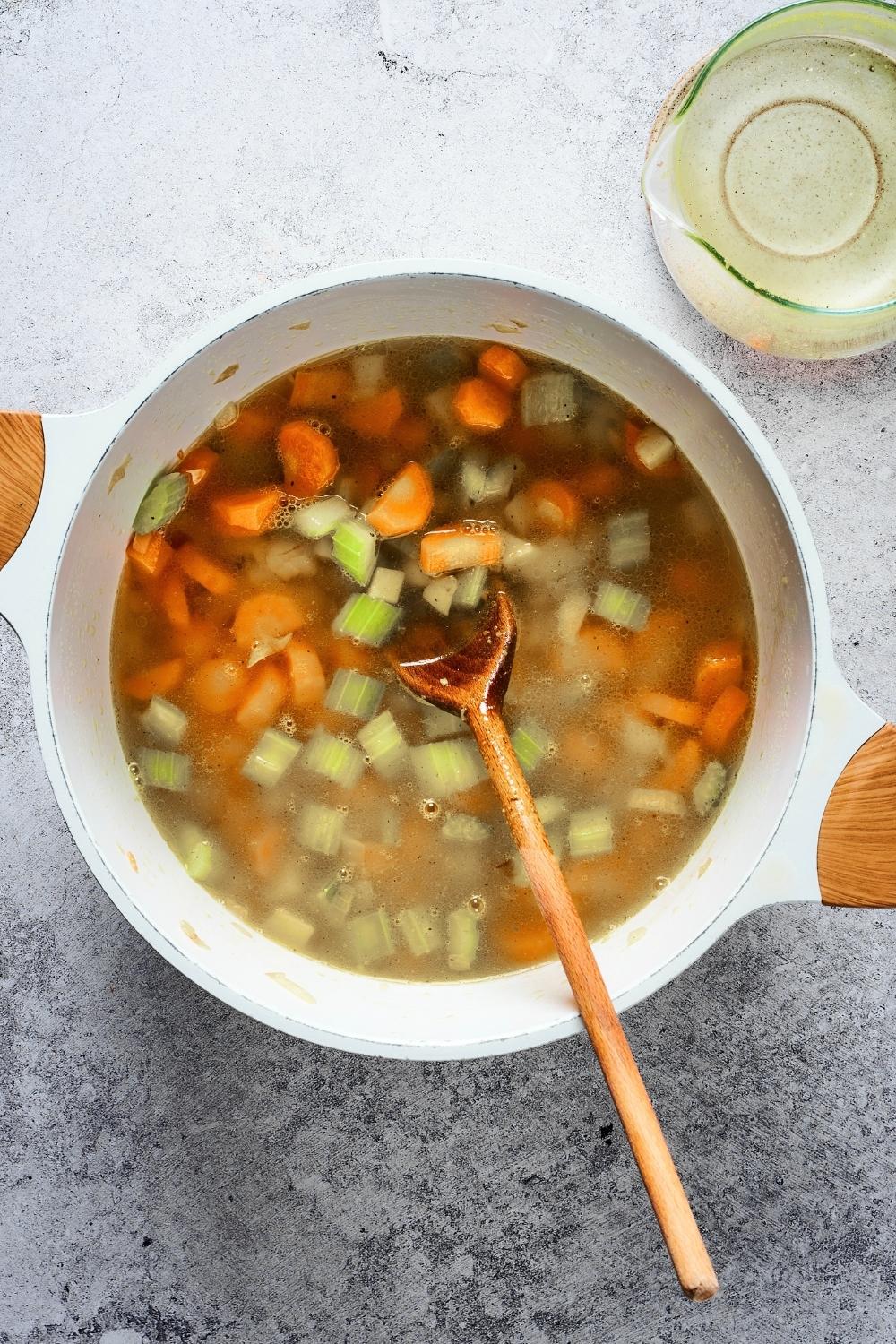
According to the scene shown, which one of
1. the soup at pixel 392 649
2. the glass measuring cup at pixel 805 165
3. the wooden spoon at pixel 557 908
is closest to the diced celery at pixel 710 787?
the soup at pixel 392 649

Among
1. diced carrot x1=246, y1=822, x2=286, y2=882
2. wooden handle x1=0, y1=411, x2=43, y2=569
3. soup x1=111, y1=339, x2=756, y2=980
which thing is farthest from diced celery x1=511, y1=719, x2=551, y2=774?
wooden handle x1=0, y1=411, x2=43, y2=569

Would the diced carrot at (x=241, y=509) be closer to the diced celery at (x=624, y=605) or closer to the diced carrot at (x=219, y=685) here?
the diced carrot at (x=219, y=685)

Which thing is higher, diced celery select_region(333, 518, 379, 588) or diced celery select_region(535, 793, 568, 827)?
diced celery select_region(333, 518, 379, 588)

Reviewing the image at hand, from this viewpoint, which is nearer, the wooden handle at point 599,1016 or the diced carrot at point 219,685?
the wooden handle at point 599,1016

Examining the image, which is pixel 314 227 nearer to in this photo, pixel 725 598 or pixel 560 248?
pixel 560 248

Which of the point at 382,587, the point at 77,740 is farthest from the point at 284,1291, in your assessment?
the point at 382,587

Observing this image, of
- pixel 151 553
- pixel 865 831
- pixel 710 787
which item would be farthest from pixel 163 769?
pixel 865 831

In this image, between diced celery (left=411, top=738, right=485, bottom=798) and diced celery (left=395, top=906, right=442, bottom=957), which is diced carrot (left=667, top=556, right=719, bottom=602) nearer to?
diced celery (left=411, top=738, right=485, bottom=798)
